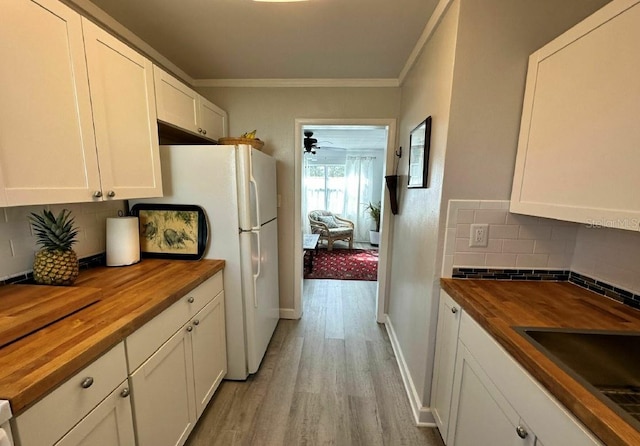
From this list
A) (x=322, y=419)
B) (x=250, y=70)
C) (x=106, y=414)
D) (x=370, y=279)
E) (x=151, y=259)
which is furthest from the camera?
(x=370, y=279)

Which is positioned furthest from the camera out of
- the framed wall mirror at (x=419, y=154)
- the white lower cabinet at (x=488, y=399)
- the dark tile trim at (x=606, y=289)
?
the framed wall mirror at (x=419, y=154)

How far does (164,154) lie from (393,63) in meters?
1.77

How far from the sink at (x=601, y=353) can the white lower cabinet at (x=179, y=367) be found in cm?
136

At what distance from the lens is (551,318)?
975 mm

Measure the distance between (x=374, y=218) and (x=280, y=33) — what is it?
4.98 m

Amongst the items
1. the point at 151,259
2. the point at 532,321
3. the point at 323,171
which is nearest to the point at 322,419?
the point at 532,321

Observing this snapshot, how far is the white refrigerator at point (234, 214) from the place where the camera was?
5.41 feet

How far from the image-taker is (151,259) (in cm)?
169

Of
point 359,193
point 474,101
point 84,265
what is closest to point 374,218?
point 359,193

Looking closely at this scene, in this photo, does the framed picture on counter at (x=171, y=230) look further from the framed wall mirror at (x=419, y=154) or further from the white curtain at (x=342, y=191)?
the white curtain at (x=342, y=191)

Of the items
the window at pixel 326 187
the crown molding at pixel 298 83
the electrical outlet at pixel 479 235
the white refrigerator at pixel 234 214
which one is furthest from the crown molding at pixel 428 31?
the window at pixel 326 187

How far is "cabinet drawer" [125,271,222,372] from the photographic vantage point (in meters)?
0.98

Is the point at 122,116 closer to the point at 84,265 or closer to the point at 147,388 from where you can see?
the point at 84,265

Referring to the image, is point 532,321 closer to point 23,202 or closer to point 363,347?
point 363,347
